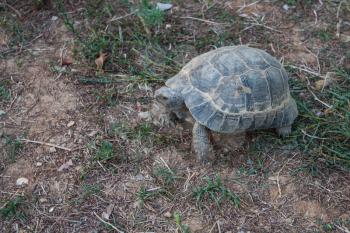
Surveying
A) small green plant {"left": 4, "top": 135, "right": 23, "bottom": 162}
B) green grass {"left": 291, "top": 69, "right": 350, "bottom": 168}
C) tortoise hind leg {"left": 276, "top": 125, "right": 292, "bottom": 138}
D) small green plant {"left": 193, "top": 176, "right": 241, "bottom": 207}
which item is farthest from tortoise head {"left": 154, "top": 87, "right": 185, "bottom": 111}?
small green plant {"left": 4, "top": 135, "right": 23, "bottom": 162}

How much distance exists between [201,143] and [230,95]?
0.45m

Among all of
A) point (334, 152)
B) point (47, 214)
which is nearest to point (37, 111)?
point (47, 214)

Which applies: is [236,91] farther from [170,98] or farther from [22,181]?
[22,181]

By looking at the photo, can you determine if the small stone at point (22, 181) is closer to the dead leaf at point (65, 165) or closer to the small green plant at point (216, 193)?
the dead leaf at point (65, 165)

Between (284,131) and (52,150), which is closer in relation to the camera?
(52,150)

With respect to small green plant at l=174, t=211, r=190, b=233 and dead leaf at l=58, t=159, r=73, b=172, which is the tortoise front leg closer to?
small green plant at l=174, t=211, r=190, b=233

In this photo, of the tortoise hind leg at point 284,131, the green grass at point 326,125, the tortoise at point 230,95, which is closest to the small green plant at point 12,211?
the tortoise at point 230,95

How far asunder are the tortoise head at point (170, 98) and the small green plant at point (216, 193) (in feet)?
2.35

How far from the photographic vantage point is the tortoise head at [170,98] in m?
3.60

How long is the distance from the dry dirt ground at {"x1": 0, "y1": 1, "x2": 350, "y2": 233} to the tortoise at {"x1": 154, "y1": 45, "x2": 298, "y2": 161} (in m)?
0.22

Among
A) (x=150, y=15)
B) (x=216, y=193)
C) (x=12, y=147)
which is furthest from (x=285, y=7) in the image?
(x=12, y=147)

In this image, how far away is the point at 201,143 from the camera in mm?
3504

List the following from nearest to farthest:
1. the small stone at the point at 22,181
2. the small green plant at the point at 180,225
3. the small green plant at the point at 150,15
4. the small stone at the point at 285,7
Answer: the small green plant at the point at 180,225
the small stone at the point at 22,181
the small green plant at the point at 150,15
the small stone at the point at 285,7

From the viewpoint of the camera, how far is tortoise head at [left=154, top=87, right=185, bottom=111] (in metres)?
3.60
